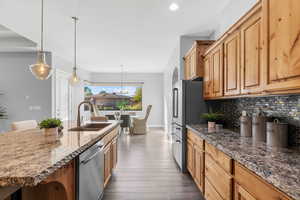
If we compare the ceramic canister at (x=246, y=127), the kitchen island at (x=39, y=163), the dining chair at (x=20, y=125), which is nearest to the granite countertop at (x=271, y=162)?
the ceramic canister at (x=246, y=127)

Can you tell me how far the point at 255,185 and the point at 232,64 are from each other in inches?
59.2

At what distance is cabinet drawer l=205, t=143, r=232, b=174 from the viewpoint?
1566mm

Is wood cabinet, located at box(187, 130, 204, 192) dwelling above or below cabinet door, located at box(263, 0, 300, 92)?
below

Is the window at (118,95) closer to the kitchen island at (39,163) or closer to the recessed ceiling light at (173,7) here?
the recessed ceiling light at (173,7)

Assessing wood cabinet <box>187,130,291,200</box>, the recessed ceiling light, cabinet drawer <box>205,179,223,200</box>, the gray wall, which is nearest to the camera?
wood cabinet <box>187,130,291,200</box>

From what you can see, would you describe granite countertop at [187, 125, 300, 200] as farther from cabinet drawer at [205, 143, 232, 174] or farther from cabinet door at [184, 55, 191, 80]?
cabinet door at [184, 55, 191, 80]

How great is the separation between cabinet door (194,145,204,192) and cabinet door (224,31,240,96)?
0.89 metres

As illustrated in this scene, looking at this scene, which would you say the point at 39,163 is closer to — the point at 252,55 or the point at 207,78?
the point at 252,55

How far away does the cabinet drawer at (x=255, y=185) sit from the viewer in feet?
3.28

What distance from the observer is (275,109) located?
185 cm

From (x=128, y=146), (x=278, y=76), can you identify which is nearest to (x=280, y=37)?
(x=278, y=76)

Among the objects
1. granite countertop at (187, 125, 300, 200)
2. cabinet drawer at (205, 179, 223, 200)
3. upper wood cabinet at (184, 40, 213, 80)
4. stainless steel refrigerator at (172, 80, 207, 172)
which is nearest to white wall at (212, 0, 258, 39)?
upper wood cabinet at (184, 40, 213, 80)

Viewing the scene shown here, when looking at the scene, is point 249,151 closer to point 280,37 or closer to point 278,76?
point 278,76

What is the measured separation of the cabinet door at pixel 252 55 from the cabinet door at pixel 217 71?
55 centimetres
